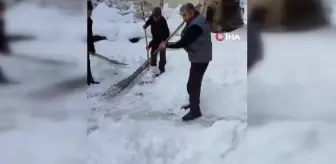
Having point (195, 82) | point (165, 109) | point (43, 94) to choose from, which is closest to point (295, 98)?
point (195, 82)

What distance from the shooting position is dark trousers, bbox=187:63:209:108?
2.21m

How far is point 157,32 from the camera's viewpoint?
2238 millimetres

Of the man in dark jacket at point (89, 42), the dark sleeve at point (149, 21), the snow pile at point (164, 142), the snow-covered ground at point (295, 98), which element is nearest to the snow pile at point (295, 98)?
the snow-covered ground at point (295, 98)

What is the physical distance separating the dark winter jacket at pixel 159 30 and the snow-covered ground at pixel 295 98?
442 millimetres

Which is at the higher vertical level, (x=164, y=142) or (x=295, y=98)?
(x=295, y=98)

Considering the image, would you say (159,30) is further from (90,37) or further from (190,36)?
(90,37)

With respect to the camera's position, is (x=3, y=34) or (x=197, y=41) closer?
(x=197, y=41)

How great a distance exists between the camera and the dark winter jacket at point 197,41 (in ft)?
7.22

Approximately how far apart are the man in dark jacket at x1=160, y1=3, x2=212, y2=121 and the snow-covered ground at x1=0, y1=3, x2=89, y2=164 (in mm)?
502

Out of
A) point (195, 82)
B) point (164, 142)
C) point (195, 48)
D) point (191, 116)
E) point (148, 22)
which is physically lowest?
point (164, 142)

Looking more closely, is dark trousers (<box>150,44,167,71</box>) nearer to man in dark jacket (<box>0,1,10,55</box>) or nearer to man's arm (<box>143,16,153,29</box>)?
man's arm (<box>143,16,153,29</box>)

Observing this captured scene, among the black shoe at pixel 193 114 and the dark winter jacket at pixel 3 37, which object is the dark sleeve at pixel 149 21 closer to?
the black shoe at pixel 193 114

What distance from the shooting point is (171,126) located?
222cm

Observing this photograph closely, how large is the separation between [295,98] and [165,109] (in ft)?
1.96
